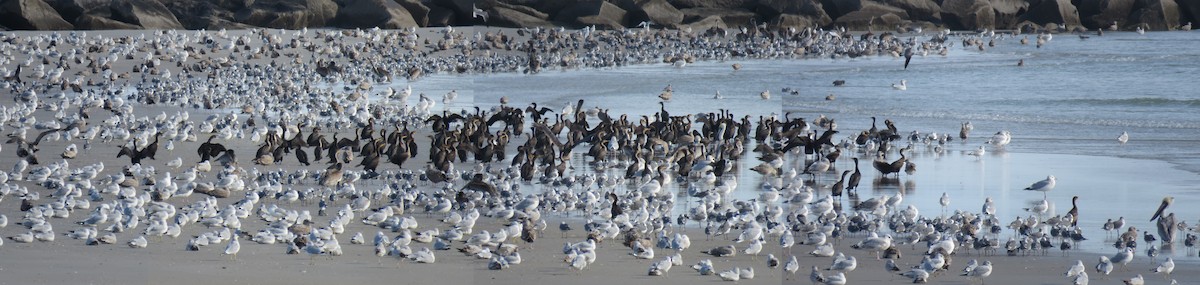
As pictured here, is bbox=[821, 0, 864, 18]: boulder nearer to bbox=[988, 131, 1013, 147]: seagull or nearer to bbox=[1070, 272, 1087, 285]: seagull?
bbox=[988, 131, 1013, 147]: seagull

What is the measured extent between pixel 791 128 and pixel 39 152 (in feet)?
23.5

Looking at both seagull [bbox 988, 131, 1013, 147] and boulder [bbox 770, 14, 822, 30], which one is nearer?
seagull [bbox 988, 131, 1013, 147]

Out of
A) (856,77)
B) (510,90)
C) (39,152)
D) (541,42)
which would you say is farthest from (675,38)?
(39,152)

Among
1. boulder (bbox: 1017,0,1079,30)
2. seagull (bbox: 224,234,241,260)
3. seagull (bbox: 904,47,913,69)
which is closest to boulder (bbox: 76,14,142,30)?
seagull (bbox: 904,47,913,69)

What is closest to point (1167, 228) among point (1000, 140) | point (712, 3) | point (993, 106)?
point (1000, 140)

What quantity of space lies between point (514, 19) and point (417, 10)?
3976mm

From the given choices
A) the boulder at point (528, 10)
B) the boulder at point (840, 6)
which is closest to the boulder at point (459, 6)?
the boulder at point (528, 10)

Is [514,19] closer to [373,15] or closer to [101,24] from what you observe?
[373,15]

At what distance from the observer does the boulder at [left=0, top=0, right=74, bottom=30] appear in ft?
97.5

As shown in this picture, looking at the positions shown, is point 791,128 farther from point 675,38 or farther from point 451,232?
point 675,38

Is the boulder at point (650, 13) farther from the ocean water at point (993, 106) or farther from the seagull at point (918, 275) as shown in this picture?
the seagull at point (918, 275)

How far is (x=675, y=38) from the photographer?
35.3 metres

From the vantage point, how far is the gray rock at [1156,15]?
151ft

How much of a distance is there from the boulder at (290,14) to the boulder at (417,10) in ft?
5.78
